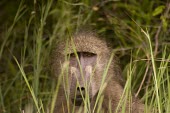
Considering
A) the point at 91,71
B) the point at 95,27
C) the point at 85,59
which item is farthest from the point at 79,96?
the point at 95,27

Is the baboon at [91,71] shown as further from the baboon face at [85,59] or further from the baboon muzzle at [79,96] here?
the baboon muzzle at [79,96]

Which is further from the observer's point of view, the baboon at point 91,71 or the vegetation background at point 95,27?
the vegetation background at point 95,27

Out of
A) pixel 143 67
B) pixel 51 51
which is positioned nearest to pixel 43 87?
pixel 51 51

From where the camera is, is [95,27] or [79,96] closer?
[79,96]

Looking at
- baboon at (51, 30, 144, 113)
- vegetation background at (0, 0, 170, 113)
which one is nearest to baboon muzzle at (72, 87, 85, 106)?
baboon at (51, 30, 144, 113)

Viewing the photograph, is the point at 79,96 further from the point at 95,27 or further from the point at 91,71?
the point at 95,27

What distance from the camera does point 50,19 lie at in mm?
6336

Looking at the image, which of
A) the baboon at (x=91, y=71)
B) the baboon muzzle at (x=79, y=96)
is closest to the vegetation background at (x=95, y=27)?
the baboon at (x=91, y=71)

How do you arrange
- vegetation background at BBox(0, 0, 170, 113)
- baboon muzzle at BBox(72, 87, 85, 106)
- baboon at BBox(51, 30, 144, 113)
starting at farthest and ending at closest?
vegetation background at BBox(0, 0, 170, 113)
baboon at BBox(51, 30, 144, 113)
baboon muzzle at BBox(72, 87, 85, 106)

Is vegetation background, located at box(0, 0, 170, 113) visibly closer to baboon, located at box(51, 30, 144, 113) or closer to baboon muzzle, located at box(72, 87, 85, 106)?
baboon, located at box(51, 30, 144, 113)

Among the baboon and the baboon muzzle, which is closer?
the baboon muzzle

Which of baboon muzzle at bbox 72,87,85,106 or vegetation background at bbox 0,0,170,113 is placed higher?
vegetation background at bbox 0,0,170,113

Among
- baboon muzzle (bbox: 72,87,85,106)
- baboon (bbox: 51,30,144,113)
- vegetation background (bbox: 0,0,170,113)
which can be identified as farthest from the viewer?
vegetation background (bbox: 0,0,170,113)

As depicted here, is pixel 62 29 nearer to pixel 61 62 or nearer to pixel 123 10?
pixel 61 62
